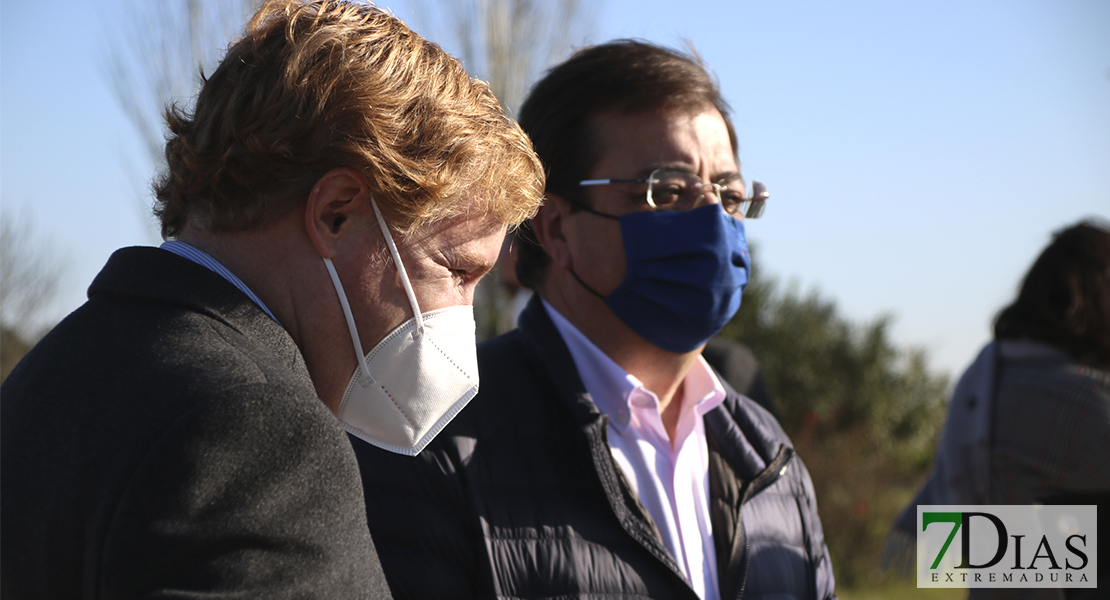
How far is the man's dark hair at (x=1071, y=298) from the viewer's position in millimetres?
3631

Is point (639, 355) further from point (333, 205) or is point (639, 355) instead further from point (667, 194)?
point (333, 205)

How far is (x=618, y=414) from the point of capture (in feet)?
7.78

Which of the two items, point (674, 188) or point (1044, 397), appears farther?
point (1044, 397)

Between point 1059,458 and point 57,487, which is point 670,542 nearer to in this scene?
point 57,487

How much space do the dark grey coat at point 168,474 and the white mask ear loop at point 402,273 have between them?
1.12 ft

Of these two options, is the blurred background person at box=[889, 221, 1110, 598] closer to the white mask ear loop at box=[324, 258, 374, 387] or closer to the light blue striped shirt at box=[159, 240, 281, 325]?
the white mask ear loop at box=[324, 258, 374, 387]

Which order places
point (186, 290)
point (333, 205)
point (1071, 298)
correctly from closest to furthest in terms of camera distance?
point (186, 290) < point (333, 205) < point (1071, 298)

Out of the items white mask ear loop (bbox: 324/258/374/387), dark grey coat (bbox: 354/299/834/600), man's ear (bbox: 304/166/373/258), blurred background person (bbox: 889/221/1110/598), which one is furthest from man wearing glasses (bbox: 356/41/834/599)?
blurred background person (bbox: 889/221/1110/598)

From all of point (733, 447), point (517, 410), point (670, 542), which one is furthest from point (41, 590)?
point (733, 447)

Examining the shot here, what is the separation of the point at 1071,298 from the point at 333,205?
3.45 m

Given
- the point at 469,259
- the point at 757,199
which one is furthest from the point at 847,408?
the point at 469,259

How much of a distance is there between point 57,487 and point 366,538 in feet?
1.29

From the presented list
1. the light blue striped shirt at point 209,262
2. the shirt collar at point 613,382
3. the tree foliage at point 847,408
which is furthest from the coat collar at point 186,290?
the tree foliage at point 847,408

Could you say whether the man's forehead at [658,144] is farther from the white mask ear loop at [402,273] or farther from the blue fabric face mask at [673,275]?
the white mask ear loop at [402,273]
